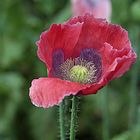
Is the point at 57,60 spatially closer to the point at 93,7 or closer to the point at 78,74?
the point at 78,74

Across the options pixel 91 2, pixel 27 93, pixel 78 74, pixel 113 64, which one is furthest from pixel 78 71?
pixel 27 93

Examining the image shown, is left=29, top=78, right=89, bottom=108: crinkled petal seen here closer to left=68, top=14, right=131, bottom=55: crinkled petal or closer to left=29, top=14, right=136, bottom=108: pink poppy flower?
left=29, top=14, right=136, bottom=108: pink poppy flower

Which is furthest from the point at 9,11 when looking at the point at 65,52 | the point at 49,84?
the point at 49,84

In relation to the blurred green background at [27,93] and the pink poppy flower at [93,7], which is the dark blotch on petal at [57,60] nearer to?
the pink poppy flower at [93,7]

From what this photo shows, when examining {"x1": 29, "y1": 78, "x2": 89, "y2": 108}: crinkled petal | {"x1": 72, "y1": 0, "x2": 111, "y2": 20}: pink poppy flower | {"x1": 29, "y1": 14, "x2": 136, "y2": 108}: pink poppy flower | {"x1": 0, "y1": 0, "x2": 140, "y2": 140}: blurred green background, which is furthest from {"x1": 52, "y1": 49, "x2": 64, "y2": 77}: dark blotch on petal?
{"x1": 0, "y1": 0, "x2": 140, "y2": 140}: blurred green background

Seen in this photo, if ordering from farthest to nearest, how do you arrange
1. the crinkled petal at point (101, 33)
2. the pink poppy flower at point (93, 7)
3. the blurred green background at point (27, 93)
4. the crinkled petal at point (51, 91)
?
1. the blurred green background at point (27, 93)
2. the pink poppy flower at point (93, 7)
3. the crinkled petal at point (101, 33)
4. the crinkled petal at point (51, 91)

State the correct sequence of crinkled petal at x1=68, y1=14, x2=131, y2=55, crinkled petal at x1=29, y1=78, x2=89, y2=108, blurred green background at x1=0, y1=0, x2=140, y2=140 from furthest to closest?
blurred green background at x1=0, y1=0, x2=140, y2=140 < crinkled petal at x1=68, y1=14, x2=131, y2=55 < crinkled petal at x1=29, y1=78, x2=89, y2=108

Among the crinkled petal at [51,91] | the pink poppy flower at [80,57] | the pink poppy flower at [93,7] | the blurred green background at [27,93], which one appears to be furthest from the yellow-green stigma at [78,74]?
the blurred green background at [27,93]
